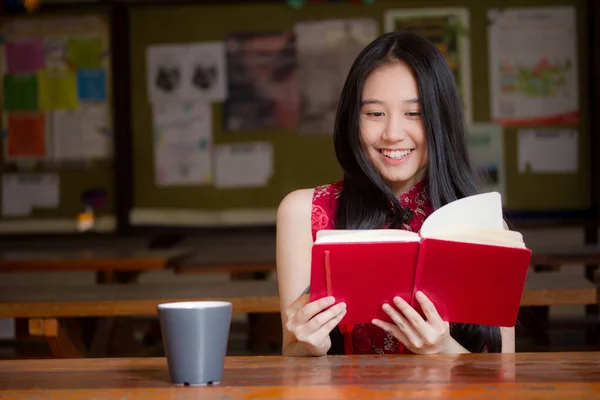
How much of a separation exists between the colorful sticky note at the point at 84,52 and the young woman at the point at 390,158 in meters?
3.33

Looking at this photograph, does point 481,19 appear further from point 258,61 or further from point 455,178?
point 455,178

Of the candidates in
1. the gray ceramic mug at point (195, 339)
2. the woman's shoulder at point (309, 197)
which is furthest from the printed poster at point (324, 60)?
the gray ceramic mug at point (195, 339)

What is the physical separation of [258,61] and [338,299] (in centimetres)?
355

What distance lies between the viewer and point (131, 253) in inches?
Answer: 147

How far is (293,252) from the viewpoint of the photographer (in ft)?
5.55

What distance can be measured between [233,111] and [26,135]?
3.78 feet

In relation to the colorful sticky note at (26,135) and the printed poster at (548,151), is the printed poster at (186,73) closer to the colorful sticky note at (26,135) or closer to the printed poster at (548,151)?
the colorful sticky note at (26,135)

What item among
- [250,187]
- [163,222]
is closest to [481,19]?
[250,187]

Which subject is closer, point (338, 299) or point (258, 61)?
point (338, 299)

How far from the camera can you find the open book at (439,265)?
4.07 ft

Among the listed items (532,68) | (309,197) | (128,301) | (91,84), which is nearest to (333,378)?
(309,197)

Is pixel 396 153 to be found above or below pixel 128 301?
above

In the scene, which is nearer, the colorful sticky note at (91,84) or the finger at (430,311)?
the finger at (430,311)

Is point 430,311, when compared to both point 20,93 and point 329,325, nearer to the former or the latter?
point 329,325
